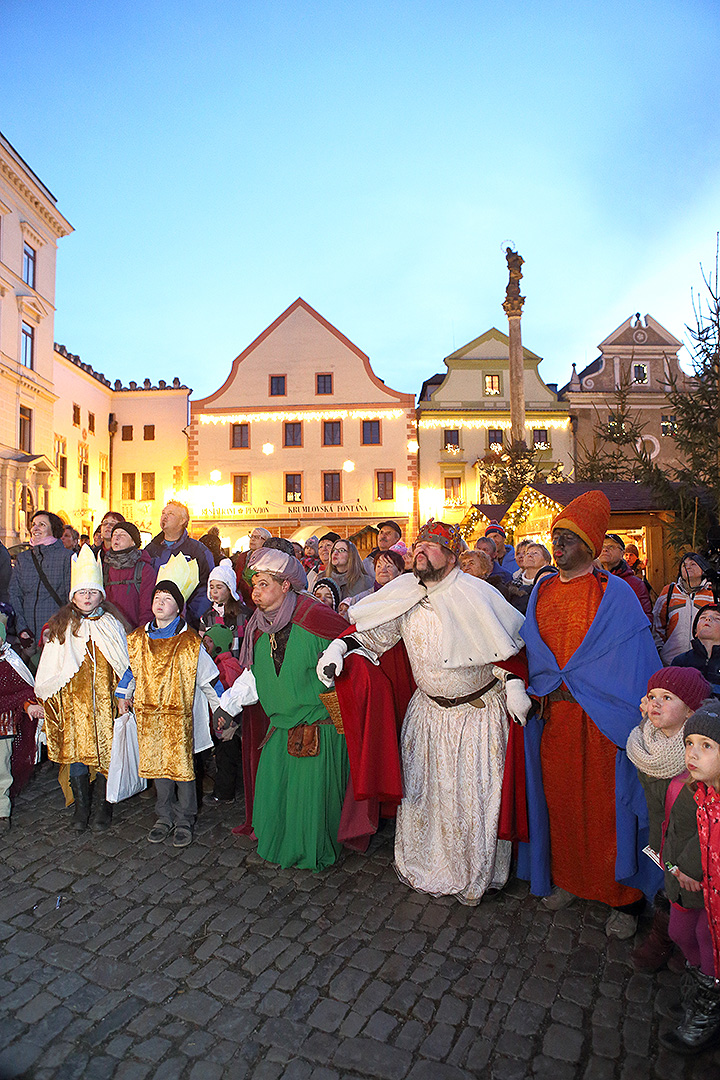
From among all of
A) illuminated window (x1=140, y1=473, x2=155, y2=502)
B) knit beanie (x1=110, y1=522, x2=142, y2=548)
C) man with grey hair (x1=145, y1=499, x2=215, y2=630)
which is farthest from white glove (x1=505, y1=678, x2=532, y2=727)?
illuminated window (x1=140, y1=473, x2=155, y2=502)

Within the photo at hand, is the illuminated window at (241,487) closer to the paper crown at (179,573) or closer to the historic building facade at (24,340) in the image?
the historic building facade at (24,340)

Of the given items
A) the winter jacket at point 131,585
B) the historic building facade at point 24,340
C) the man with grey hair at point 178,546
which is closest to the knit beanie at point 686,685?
the winter jacket at point 131,585

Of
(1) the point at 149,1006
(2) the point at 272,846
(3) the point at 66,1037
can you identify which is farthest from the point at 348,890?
(3) the point at 66,1037

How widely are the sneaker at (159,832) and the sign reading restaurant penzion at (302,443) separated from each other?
80.8 feet

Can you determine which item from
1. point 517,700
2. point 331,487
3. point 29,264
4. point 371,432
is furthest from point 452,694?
point 29,264

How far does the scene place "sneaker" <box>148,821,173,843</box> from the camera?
14.6ft

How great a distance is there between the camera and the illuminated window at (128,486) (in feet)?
117

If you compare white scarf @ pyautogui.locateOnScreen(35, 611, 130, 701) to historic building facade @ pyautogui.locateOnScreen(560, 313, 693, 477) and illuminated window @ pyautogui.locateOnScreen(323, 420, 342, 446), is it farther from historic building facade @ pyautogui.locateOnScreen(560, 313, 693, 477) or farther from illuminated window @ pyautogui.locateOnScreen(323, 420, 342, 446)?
historic building facade @ pyautogui.locateOnScreen(560, 313, 693, 477)

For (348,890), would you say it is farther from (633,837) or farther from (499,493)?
(499,493)

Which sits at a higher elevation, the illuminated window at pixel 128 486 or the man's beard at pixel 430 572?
the illuminated window at pixel 128 486

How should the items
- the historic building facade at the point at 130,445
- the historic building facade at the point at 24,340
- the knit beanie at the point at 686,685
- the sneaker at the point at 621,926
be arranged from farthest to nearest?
1. the historic building facade at the point at 130,445
2. the historic building facade at the point at 24,340
3. the sneaker at the point at 621,926
4. the knit beanie at the point at 686,685

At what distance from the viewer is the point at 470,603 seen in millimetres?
3598

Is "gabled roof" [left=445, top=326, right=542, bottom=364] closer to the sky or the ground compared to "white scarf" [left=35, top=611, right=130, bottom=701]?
closer to the sky

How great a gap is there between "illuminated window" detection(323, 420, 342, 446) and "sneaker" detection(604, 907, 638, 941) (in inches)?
1065
